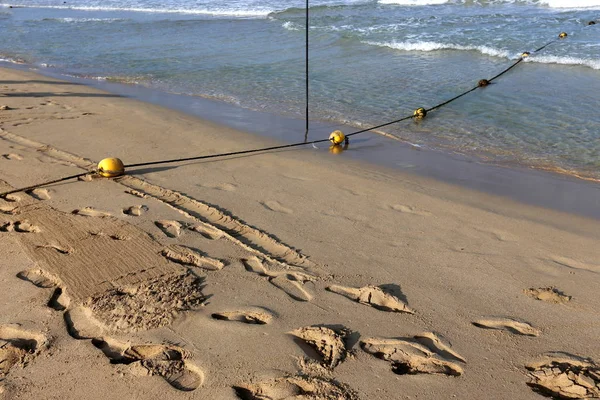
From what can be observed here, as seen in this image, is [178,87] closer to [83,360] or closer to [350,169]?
[350,169]

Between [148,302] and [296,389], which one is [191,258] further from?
[296,389]

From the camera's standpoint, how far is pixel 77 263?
3.73 metres

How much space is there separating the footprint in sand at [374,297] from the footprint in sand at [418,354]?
0.31m

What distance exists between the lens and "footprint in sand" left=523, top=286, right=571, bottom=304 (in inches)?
137

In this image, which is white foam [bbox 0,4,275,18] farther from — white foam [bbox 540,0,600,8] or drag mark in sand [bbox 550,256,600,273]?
drag mark in sand [bbox 550,256,600,273]

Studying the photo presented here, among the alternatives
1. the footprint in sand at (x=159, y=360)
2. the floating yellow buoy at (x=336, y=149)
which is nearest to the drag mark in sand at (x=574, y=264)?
the footprint in sand at (x=159, y=360)

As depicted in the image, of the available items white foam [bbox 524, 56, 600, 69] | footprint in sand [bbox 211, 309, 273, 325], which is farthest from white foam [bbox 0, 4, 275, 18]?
footprint in sand [bbox 211, 309, 273, 325]

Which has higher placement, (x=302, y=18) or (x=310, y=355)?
(x=302, y=18)

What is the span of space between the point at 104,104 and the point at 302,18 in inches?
471

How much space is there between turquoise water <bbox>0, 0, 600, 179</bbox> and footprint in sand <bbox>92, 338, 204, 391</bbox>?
15.5 feet

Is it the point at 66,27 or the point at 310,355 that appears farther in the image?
the point at 66,27

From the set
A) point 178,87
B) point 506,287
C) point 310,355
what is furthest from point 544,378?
point 178,87

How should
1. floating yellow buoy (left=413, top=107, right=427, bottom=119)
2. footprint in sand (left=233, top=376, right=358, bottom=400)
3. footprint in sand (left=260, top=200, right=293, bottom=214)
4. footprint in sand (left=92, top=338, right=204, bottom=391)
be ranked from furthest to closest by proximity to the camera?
floating yellow buoy (left=413, top=107, right=427, bottom=119), footprint in sand (left=260, top=200, right=293, bottom=214), footprint in sand (left=92, top=338, right=204, bottom=391), footprint in sand (left=233, top=376, right=358, bottom=400)

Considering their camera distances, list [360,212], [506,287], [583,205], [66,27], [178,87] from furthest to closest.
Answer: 1. [66,27]
2. [178,87]
3. [583,205]
4. [360,212]
5. [506,287]
